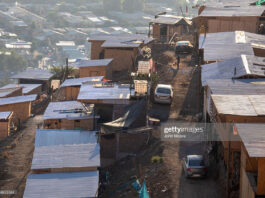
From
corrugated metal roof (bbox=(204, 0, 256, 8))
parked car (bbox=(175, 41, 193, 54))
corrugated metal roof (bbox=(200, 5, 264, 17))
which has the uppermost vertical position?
corrugated metal roof (bbox=(204, 0, 256, 8))

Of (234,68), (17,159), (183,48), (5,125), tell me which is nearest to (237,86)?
(234,68)

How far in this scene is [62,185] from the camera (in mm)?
16750

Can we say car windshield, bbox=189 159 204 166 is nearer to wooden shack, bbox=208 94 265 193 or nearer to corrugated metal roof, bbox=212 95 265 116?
wooden shack, bbox=208 94 265 193

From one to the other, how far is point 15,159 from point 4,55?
203 ft

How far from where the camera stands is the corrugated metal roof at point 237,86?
17.9 m

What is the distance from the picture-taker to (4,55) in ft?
268

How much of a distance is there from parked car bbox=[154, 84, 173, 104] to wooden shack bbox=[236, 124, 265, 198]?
10547mm

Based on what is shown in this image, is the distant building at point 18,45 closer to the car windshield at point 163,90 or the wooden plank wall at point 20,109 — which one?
the wooden plank wall at point 20,109

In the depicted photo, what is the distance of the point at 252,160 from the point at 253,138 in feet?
1.87

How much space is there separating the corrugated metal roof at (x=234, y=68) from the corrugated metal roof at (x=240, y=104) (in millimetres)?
2999

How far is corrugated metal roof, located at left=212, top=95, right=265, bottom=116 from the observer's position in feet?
50.3

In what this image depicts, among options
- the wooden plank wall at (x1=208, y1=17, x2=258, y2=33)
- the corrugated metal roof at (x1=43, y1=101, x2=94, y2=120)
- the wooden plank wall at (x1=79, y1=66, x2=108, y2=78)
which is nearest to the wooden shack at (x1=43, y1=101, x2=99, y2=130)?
the corrugated metal roof at (x1=43, y1=101, x2=94, y2=120)

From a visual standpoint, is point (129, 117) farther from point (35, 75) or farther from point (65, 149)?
point (35, 75)

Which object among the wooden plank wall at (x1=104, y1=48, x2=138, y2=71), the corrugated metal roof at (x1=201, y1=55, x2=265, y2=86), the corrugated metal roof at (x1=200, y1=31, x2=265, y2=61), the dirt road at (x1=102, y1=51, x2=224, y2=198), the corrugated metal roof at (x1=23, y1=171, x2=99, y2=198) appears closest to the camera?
the dirt road at (x1=102, y1=51, x2=224, y2=198)
